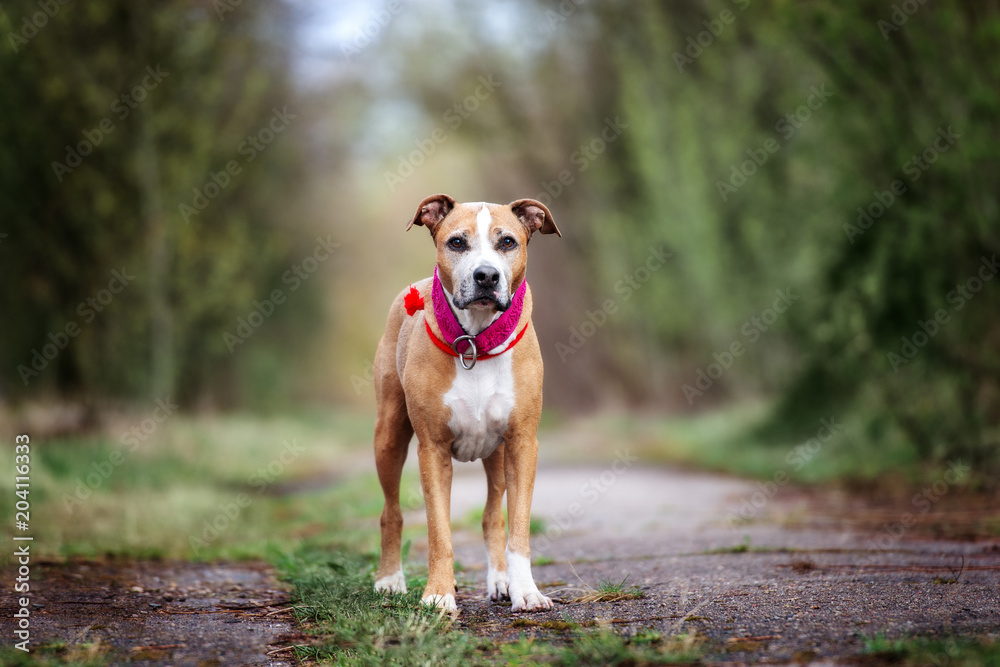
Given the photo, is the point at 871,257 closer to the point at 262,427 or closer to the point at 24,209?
the point at 24,209

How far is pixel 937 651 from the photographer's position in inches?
129

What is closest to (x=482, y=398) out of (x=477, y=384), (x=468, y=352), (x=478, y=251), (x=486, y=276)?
(x=477, y=384)

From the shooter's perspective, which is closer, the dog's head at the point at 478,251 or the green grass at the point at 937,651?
the green grass at the point at 937,651

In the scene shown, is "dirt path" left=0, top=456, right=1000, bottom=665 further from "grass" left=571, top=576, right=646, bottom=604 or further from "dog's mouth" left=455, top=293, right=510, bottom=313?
"dog's mouth" left=455, top=293, right=510, bottom=313

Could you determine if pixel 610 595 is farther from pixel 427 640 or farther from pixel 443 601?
pixel 427 640

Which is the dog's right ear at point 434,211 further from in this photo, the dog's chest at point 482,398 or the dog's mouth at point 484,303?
the dog's chest at point 482,398

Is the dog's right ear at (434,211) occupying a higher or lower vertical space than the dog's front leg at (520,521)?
higher

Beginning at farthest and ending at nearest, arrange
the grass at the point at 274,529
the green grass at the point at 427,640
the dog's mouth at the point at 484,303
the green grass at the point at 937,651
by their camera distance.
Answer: the dog's mouth at the point at 484,303 < the grass at the point at 274,529 < the green grass at the point at 427,640 < the green grass at the point at 937,651

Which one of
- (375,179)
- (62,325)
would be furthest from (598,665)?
(375,179)

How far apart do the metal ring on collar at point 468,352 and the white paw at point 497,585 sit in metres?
1.12

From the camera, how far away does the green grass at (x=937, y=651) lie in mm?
3137

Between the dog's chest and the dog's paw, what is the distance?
0.81 meters

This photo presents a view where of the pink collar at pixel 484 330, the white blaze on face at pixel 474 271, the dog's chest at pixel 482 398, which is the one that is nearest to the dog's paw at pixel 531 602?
→ the dog's chest at pixel 482 398

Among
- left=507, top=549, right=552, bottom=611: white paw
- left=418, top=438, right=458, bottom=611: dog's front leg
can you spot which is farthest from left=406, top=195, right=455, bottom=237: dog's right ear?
left=507, top=549, right=552, bottom=611: white paw
